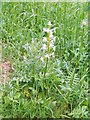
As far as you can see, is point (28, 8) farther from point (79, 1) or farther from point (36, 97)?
point (36, 97)

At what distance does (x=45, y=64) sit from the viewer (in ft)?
6.88

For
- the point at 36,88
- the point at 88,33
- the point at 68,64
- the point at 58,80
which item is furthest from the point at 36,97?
the point at 88,33

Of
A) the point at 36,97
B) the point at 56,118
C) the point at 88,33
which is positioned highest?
the point at 88,33

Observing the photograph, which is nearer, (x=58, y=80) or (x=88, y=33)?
(x=58, y=80)

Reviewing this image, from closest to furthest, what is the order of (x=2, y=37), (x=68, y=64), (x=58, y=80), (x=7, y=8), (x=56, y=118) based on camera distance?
1. (x=56, y=118)
2. (x=58, y=80)
3. (x=68, y=64)
4. (x=2, y=37)
5. (x=7, y=8)

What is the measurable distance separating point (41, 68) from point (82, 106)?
38cm

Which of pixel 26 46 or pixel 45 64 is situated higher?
pixel 26 46

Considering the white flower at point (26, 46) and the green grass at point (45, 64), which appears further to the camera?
the white flower at point (26, 46)

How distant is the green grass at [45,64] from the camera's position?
200 cm

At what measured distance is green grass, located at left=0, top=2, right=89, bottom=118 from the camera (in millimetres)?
1998

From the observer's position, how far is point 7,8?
2.83 m

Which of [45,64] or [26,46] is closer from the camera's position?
[45,64]

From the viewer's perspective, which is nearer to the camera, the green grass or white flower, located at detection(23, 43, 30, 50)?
the green grass

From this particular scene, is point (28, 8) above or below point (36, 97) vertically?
above
